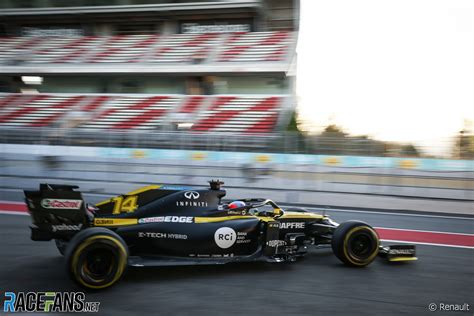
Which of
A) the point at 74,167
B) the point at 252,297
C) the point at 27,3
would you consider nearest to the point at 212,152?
the point at 74,167

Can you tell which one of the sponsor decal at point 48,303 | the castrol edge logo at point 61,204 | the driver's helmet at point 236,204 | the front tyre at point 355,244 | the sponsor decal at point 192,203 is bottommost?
the sponsor decal at point 48,303

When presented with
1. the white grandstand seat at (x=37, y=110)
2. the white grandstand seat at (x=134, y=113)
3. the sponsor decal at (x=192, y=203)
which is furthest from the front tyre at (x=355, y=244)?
the white grandstand seat at (x=37, y=110)

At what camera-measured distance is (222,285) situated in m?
4.43

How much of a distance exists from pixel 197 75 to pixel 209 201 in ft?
45.3

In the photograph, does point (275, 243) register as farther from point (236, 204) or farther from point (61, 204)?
point (61, 204)

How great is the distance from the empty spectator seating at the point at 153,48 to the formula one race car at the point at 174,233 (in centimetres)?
1278

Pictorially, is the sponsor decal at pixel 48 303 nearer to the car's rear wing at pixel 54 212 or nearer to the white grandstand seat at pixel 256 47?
the car's rear wing at pixel 54 212

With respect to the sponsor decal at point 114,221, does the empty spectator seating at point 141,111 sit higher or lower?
higher

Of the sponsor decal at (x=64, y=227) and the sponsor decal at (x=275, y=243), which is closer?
the sponsor decal at (x=64, y=227)

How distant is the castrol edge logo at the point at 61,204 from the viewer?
4.36 meters

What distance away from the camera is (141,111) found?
16234mm

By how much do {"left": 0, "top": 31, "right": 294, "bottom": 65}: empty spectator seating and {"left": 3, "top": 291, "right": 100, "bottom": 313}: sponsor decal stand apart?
47.0 feet

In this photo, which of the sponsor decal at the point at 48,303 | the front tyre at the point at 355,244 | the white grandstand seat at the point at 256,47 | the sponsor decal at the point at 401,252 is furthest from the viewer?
the white grandstand seat at the point at 256,47

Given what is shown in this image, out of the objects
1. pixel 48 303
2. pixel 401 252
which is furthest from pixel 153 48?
pixel 48 303
